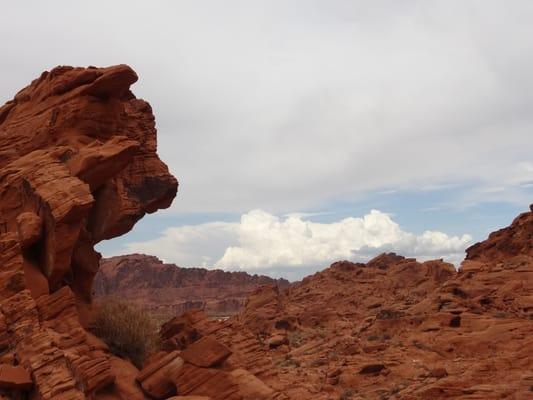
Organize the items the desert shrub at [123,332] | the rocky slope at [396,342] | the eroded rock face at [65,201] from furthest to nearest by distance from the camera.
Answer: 1. the rocky slope at [396,342]
2. the desert shrub at [123,332]
3. the eroded rock face at [65,201]

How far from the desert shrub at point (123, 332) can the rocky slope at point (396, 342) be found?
3.70 feet

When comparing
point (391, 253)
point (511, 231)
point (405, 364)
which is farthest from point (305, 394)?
point (391, 253)

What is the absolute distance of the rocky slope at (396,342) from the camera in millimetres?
15883

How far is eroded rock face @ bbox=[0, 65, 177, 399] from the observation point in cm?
1223

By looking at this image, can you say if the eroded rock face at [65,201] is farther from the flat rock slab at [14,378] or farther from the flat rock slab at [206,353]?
the flat rock slab at [206,353]

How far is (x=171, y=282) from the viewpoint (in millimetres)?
143875

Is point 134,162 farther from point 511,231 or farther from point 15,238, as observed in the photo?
point 511,231

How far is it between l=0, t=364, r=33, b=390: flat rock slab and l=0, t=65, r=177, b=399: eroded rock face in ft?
0.67

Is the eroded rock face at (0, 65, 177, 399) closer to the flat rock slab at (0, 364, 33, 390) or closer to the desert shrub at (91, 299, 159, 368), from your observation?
the flat rock slab at (0, 364, 33, 390)

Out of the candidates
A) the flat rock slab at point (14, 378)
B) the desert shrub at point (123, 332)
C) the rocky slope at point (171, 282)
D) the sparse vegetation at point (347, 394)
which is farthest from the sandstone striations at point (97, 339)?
the rocky slope at point (171, 282)

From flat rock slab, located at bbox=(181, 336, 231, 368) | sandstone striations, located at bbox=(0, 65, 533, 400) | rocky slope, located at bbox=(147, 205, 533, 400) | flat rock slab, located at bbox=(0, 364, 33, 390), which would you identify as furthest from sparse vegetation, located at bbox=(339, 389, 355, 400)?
flat rock slab, located at bbox=(0, 364, 33, 390)

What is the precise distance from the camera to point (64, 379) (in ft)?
37.0

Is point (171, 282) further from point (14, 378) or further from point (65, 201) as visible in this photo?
point (14, 378)

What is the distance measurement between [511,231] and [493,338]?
2592cm
